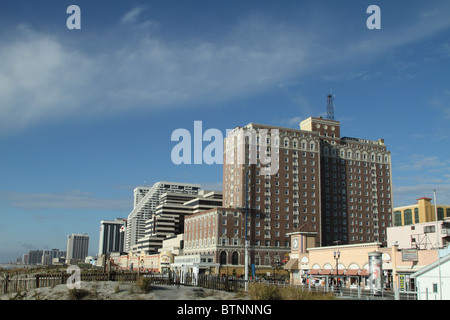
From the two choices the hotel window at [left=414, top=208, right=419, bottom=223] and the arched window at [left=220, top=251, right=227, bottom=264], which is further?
the hotel window at [left=414, top=208, right=419, bottom=223]

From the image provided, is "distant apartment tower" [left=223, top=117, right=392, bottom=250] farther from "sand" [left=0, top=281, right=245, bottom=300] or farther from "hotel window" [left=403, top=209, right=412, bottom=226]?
"sand" [left=0, top=281, right=245, bottom=300]

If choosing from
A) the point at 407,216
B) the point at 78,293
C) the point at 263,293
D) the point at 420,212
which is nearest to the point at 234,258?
the point at 420,212

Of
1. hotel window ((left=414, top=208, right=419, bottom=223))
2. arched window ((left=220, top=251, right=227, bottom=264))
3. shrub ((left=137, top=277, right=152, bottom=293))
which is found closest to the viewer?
shrub ((left=137, top=277, right=152, bottom=293))

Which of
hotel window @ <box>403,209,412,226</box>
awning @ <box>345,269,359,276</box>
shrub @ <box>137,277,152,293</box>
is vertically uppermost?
hotel window @ <box>403,209,412,226</box>

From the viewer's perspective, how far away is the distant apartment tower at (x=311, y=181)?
384 ft

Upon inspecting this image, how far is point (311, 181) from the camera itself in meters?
125

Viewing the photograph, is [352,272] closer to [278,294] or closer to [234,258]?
[278,294]

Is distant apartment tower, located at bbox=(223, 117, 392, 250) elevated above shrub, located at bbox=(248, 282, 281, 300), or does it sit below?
above

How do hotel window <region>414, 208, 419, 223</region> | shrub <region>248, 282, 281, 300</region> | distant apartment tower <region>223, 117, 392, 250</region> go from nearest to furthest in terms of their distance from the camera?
shrub <region>248, 282, 281, 300</region> → distant apartment tower <region>223, 117, 392, 250</region> → hotel window <region>414, 208, 419, 223</region>

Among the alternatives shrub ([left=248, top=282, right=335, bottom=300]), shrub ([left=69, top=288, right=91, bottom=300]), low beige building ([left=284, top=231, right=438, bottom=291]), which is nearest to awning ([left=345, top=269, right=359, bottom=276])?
low beige building ([left=284, top=231, right=438, bottom=291])

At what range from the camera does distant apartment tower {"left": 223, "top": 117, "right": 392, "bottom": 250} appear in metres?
117

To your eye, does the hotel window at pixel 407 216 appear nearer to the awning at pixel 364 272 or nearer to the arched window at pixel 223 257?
the arched window at pixel 223 257
